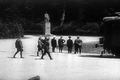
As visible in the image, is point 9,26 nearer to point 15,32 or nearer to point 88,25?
point 15,32

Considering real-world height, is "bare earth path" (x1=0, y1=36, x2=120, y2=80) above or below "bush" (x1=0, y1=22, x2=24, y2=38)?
below

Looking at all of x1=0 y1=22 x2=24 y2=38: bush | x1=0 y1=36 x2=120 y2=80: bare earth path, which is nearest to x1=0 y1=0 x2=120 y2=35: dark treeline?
x1=0 y1=22 x2=24 y2=38: bush

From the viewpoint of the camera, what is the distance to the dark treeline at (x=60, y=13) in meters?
58.0

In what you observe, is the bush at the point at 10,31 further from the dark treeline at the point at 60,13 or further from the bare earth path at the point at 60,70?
the bare earth path at the point at 60,70

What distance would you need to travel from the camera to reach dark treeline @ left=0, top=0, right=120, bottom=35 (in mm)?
58000

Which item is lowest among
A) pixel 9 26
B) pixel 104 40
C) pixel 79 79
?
pixel 79 79

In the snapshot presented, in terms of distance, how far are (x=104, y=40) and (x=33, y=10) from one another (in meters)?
48.9

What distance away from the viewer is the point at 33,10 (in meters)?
67.6

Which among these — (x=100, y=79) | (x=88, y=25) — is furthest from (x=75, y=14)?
(x=100, y=79)

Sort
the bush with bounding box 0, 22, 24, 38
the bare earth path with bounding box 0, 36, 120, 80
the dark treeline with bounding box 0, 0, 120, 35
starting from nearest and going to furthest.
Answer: the bare earth path with bounding box 0, 36, 120, 80, the bush with bounding box 0, 22, 24, 38, the dark treeline with bounding box 0, 0, 120, 35

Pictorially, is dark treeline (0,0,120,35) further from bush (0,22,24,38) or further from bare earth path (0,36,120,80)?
bare earth path (0,36,120,80)

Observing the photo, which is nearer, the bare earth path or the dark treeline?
the bare earth path

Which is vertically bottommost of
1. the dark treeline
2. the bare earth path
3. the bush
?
the bare earth path

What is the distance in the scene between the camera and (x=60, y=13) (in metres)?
67.1
